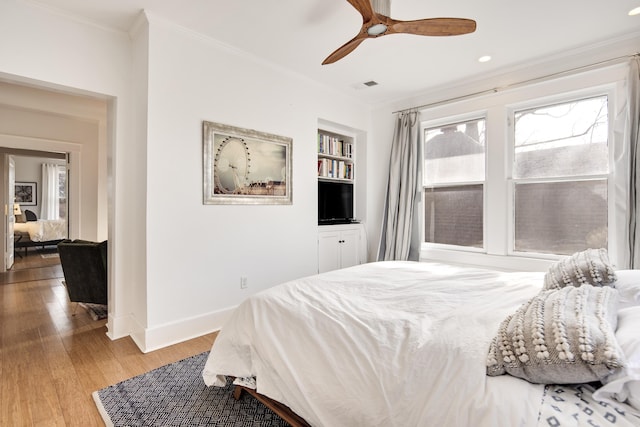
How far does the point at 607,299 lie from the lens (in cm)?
108

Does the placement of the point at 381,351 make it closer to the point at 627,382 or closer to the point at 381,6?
the point at 627,382

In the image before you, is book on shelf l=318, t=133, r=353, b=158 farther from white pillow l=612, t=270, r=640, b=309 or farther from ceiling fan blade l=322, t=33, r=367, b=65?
white pillow l=612, t=270, r=640, b=309

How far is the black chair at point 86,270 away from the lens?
308 cm

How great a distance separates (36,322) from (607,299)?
4311 millimetres

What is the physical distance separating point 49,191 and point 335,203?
8161mm

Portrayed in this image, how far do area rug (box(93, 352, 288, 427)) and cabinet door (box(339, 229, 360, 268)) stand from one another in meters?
2.41

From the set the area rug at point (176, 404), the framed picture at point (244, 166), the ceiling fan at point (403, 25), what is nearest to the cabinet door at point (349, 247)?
the framed picture at point (244, 166)

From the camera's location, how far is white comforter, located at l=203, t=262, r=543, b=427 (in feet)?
3.04

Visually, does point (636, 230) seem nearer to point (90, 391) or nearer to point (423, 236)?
point (423, 236)

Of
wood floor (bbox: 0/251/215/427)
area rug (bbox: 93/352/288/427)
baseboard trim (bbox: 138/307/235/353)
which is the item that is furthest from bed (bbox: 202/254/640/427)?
baseboard trim (bbox: 138/307/235/353)

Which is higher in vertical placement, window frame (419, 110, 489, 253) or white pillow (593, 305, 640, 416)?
window frame (419, 110, 489, 253)

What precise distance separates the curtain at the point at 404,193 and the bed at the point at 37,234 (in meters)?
7.26

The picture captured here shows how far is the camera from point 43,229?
265 inches

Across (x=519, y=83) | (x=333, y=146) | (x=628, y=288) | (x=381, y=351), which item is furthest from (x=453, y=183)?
(x=381, y=351)
